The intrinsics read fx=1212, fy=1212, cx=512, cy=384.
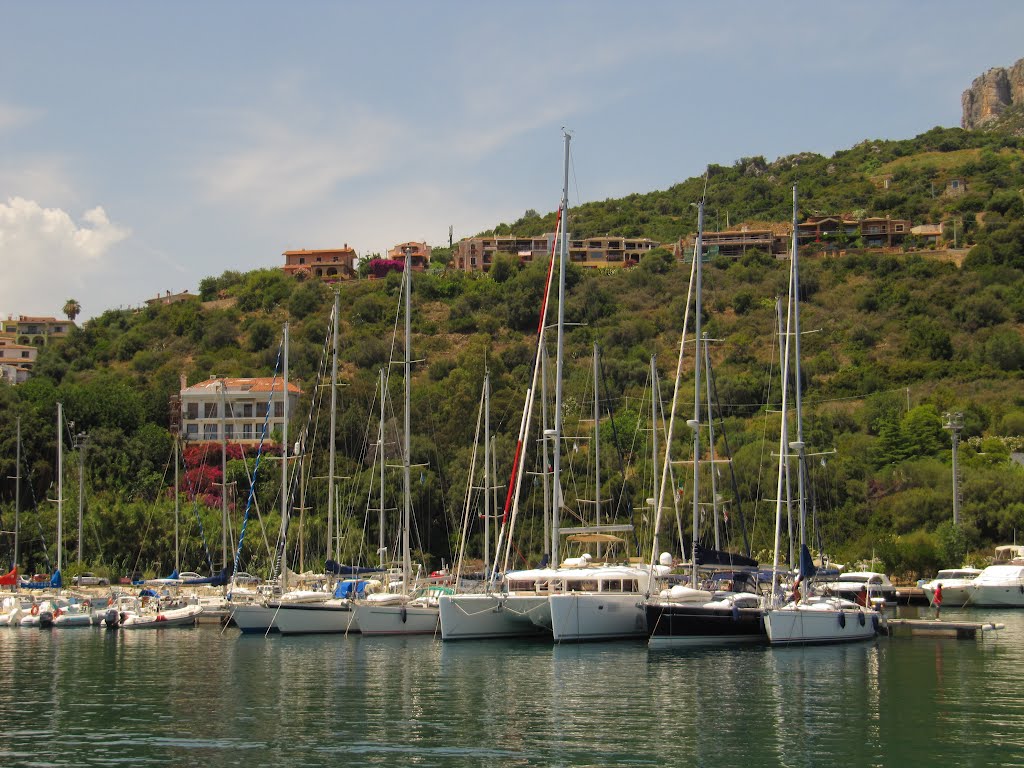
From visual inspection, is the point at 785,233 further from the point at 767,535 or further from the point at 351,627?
the point at 351,627

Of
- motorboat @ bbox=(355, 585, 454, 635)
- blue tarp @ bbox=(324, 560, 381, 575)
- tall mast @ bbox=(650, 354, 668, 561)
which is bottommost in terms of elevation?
motorboat @ bbox=(355, 585, 454, 635)

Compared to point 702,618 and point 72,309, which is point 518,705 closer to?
Answer: point 702,618

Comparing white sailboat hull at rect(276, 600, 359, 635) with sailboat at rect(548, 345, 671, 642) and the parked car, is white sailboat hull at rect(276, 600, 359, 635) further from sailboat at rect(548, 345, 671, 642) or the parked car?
the parked car

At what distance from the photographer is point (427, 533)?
207ft

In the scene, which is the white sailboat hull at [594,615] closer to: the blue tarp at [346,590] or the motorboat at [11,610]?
the blue tarp at [346,590]

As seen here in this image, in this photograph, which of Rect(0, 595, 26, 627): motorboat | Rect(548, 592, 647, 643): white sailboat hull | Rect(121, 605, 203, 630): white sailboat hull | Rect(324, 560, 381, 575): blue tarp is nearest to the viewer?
Rect(548, 592, 647, 643): white sailboat hull

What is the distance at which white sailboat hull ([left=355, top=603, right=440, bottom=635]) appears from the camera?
39.6 m

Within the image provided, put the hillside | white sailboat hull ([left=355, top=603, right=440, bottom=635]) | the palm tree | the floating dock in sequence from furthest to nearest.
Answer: the palm tree
the hillside
white sailboat hull ([left=355, top=603, right=440, bottom=635])
the floating dock

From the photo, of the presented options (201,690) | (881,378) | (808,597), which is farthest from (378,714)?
(881,378)

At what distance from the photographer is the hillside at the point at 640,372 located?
61031 mm

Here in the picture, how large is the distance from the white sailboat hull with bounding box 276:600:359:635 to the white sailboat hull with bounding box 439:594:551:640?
480 centimetres

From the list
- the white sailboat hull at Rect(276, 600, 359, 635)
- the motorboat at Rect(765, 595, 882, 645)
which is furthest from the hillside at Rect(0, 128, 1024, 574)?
the white sailboat hull at Rect(276, 600, 359, 635)

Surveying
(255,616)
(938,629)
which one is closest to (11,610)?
(255,616)

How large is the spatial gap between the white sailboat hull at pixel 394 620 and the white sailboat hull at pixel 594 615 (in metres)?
5.46
